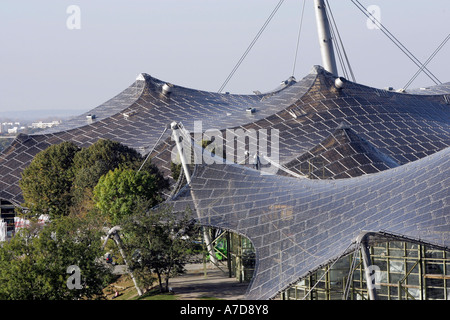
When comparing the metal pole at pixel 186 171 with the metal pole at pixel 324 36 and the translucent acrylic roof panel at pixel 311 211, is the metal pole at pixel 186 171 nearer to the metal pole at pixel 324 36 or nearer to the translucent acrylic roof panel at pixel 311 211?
the translucent acrylic roof panel at pixel 311 211

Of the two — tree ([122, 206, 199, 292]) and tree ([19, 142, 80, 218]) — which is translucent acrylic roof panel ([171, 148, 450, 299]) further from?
Answer: tree ([19, 142, 80, 218])

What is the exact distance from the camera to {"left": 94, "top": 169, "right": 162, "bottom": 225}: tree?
179 feet

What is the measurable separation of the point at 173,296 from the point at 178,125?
1245cm

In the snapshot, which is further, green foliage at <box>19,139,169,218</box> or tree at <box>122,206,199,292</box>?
green foliage at <box>19,139,169,218</box>

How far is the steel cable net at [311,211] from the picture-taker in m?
32.7

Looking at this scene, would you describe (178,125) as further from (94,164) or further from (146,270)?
(94,164)

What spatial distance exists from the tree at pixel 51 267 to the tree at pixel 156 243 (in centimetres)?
342

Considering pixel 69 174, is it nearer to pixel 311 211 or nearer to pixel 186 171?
pixel 186 171

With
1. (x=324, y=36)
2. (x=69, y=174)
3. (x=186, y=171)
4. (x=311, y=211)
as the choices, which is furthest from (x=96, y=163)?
(x=324, y=36)

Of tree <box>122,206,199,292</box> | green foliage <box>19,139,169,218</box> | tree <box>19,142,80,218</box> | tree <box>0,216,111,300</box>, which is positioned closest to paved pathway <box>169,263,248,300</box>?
tree <box>122,206,199,292</box>

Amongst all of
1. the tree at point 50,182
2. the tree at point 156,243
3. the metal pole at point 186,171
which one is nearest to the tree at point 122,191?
the metal pole at point 186,171

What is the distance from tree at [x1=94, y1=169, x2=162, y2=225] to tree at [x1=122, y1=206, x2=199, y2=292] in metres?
11.6

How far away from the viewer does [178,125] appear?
163 feet
